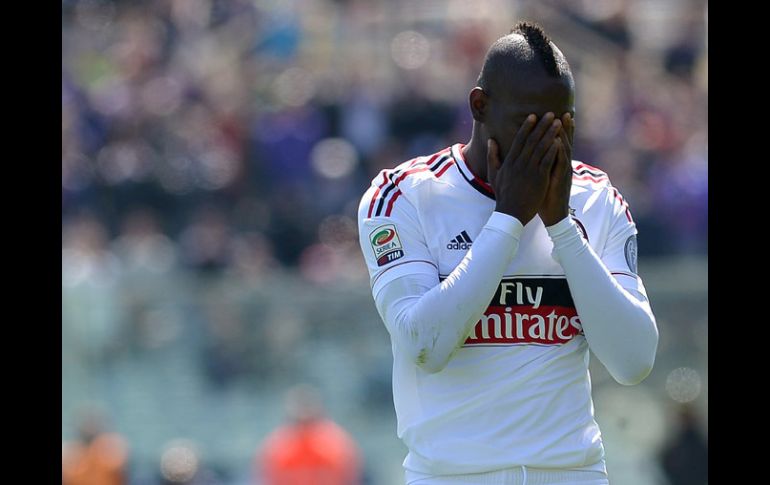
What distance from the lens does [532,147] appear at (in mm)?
3297

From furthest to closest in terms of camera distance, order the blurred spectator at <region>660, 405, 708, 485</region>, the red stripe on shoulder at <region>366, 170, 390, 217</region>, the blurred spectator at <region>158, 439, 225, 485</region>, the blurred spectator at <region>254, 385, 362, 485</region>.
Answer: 1. the blurred spectator at <region>158, 439, 225, 485</region>
2. the blurred spectator at <region>254, 385, 362, 485</region>
3. the blurred spectator at <region>660, 405, 708, 485</region>
4. the red stripe on shoulder at <region>366, 170, 390, 217</region>

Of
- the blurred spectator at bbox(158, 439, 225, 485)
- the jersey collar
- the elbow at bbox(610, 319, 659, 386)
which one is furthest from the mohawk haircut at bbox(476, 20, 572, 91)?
the blurred spectator at bbox(158, 439, 225, 485)

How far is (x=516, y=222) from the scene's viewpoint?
130 inches

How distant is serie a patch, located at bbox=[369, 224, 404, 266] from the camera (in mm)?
3451

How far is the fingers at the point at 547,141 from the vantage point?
10.8 ft

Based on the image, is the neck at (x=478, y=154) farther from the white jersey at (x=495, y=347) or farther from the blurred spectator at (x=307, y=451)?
the blurred spectator at (x=307, y=451)

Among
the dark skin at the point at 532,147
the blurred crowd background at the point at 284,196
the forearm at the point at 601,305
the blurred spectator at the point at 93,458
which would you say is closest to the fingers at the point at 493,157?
the dark skin at the point at 532,147

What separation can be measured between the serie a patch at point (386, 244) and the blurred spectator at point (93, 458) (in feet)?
23.7

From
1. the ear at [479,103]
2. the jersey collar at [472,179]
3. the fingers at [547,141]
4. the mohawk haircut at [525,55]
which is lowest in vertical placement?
the jersey collar at [472,179]

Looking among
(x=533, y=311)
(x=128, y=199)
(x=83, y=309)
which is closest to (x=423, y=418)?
(x=533, y=311)

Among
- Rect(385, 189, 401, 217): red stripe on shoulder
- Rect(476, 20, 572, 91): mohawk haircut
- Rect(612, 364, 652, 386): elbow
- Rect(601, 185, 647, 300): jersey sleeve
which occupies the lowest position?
Rect(612, 364, 652, 386): elbow

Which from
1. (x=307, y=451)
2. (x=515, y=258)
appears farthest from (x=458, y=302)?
(x=307, y=451)

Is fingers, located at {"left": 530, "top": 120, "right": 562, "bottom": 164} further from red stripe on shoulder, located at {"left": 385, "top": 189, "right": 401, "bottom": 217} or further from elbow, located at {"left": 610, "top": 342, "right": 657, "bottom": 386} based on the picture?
elbow, located at {"left": 610, "top": 342, "right": 657, "bottom": 386}

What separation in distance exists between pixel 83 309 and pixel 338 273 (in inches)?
84.4
